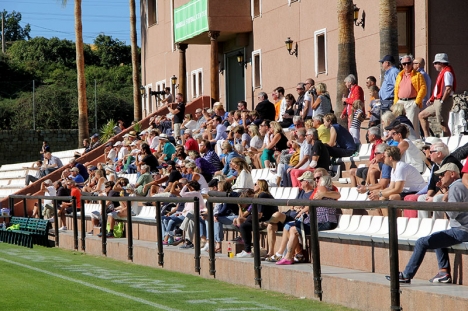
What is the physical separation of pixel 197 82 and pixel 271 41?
338 inches

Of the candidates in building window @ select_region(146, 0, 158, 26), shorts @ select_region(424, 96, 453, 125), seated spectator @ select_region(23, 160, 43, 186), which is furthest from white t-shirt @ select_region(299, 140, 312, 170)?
building window @ select_region(146, 0, 158, 26)

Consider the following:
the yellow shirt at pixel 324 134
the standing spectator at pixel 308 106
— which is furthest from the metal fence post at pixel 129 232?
the standing spectator at pixel 308 106

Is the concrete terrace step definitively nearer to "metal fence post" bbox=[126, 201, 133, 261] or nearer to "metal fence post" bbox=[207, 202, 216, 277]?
"metal fence post" bbox=[207, 202, 216, 277]

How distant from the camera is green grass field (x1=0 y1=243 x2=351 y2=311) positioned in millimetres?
A: 11602

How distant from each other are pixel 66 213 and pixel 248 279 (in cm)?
1192

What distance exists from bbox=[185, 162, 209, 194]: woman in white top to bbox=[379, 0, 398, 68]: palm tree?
20.1 ft

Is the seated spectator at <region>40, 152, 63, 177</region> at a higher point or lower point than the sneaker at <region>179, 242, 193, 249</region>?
higher

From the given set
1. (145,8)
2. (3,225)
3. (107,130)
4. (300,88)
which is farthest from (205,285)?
(145,8)

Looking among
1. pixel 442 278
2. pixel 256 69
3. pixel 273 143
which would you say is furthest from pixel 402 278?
pixel 256 69

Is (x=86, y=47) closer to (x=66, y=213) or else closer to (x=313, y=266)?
(x=66, y=213)

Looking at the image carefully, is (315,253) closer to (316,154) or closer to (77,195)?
(316,154)

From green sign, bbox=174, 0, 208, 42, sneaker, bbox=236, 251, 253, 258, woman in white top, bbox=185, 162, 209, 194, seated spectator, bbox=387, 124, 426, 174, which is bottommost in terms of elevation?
sneaker, bbox=236, 251, 253, 258

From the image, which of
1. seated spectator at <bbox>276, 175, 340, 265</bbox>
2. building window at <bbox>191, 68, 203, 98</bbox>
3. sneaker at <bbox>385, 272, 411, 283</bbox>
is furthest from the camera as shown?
building window at <bbox>191, 68, 203, 98</bbox>

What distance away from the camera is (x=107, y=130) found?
46875 mm
